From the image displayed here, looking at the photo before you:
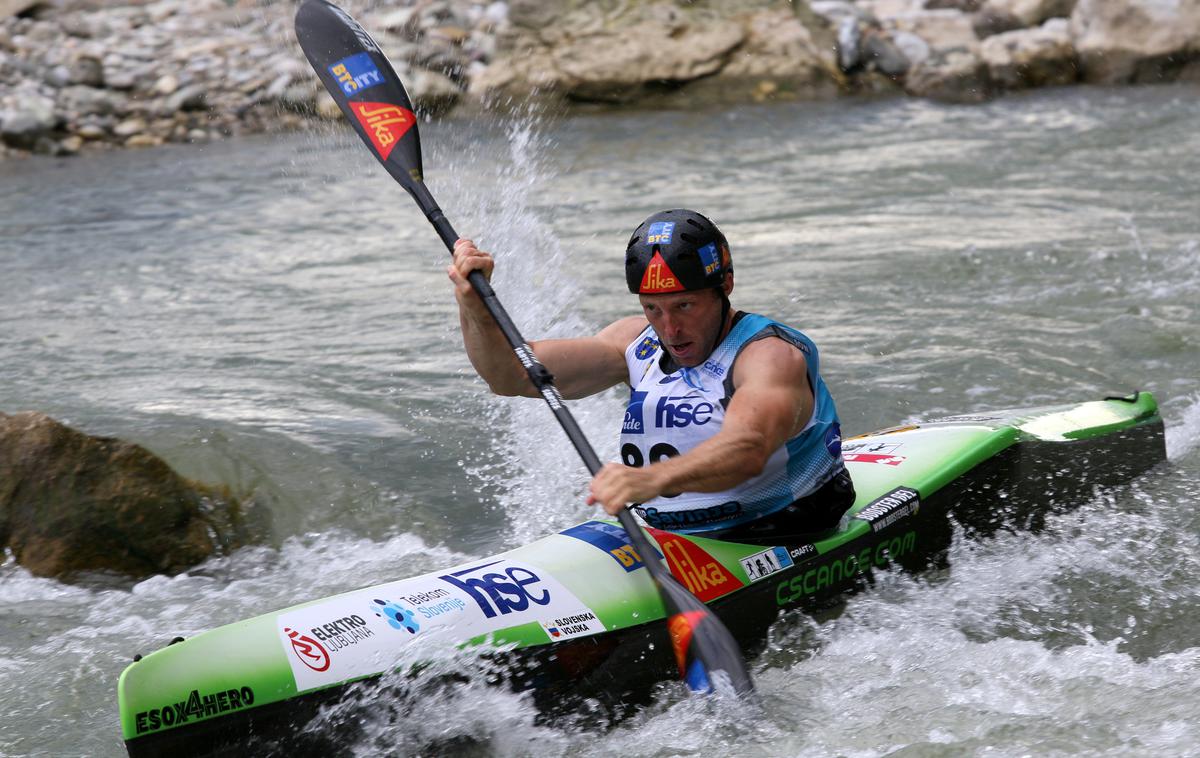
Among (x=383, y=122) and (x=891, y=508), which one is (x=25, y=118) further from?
(x=891, y=508)

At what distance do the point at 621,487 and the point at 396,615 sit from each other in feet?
2.10

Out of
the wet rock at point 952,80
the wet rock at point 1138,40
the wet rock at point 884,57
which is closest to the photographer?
the wet rock at point 952,80

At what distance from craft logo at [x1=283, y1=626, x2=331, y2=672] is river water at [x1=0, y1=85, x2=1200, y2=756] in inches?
8.4

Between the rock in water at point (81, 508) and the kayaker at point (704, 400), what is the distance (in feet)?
5.41

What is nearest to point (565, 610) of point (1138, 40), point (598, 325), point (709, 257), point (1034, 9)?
point (709, 257)

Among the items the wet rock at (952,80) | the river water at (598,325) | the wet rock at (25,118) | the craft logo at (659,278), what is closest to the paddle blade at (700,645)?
the river water at (598,325)

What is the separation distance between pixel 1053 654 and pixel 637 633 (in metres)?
1.18

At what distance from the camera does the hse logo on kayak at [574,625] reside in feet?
10.8

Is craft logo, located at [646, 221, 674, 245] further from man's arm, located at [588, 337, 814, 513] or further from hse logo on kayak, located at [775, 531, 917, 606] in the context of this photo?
hse logo on kayak, located at [775, 531, 917, 606]

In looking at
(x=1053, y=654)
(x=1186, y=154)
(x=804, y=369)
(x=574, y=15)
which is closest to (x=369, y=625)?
(x=804, y=369)

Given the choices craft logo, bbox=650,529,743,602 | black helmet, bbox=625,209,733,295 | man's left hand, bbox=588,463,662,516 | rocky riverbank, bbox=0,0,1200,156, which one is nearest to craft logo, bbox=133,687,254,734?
man's left hand, bbox=588,463,662,516

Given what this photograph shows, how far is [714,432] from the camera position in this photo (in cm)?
350

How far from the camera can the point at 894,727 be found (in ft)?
10.8

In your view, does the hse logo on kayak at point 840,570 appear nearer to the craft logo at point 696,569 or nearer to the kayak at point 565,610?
the kayak at point 565,610
